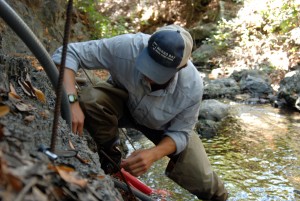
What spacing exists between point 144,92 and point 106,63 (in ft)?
1.31

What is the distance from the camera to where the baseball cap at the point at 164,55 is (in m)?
2.48

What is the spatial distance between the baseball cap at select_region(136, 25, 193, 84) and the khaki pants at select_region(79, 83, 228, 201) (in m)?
0.75

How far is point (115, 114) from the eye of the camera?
3.32 meters

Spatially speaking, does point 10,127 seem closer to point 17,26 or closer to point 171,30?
point 17,26

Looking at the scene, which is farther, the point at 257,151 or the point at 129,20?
the point at 129,20

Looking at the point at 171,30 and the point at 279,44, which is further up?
the point at 171,30

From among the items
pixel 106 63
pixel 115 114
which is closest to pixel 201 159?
pixel 115 114

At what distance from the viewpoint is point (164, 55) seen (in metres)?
2.48

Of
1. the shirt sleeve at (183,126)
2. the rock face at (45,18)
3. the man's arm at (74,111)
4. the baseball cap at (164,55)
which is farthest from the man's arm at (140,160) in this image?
the rock face at (45,18)

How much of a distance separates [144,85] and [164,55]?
0.47 m

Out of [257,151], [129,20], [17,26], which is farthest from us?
[129,20]

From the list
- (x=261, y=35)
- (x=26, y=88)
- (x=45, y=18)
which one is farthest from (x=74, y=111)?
(x=261, y=35)

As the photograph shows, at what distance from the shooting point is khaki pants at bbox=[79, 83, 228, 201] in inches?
125

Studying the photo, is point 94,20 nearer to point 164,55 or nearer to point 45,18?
point 45,18
